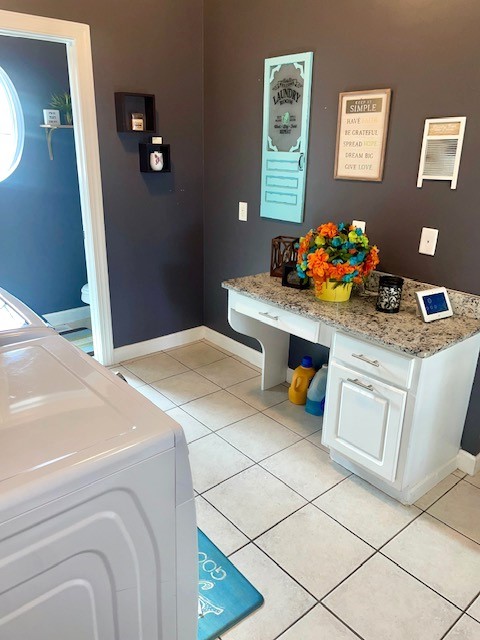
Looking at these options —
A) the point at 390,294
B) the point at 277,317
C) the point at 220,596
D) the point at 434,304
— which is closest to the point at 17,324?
the point at 220,596

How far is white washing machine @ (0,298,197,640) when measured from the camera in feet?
2.72

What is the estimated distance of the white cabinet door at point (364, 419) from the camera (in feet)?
6.53

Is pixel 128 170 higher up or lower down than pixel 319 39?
lower down

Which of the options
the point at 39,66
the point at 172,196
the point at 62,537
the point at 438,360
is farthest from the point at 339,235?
the point at 39,66

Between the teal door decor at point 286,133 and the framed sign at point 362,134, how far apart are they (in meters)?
0.25

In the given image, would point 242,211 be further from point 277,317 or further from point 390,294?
point 390,294

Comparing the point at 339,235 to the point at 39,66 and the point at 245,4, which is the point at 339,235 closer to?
the point at 245,4

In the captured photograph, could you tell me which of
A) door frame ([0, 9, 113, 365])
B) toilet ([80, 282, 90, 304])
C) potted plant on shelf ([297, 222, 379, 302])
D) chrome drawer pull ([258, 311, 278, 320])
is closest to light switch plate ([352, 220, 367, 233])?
potted plant on shelf ([297, 222, 379, 302])

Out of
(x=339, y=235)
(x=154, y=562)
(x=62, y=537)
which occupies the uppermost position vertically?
(x=339, y=235)

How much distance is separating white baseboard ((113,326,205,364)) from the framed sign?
68.2 inches

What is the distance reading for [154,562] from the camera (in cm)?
103

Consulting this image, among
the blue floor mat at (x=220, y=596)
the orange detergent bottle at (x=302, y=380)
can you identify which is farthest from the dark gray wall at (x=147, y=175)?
the blue floor mat at (x=220, y=596)

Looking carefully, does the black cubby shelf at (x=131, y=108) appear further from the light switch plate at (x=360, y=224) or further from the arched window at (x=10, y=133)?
the light switch plate at (x=360, y=224)

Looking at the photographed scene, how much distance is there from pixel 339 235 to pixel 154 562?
5.44 feet
